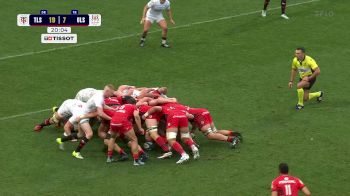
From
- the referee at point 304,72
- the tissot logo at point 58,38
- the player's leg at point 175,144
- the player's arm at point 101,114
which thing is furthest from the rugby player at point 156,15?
the player's leg at point 175,144

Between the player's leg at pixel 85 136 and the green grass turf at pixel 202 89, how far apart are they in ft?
0.92

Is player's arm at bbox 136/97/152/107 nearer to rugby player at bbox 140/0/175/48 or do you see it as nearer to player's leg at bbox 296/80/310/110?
player's leg at bbox 296/80/310/110

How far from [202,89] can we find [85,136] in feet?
20.9

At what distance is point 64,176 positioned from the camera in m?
19.5

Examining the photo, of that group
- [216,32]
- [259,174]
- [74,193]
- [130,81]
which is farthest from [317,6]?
[74,193]

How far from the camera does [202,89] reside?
26.1 metres

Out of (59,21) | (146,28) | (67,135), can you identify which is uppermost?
(146,28)

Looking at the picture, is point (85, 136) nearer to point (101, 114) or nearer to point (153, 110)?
point (101, 114)

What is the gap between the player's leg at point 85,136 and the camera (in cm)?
2066

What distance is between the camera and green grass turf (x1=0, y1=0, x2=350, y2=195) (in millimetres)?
19250

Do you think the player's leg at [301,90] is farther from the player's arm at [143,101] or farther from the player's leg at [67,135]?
the player's leg at [67,135]

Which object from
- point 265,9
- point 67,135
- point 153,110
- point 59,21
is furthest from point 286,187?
point 59,21

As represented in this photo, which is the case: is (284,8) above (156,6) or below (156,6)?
below

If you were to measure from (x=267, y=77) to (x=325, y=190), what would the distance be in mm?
9274
